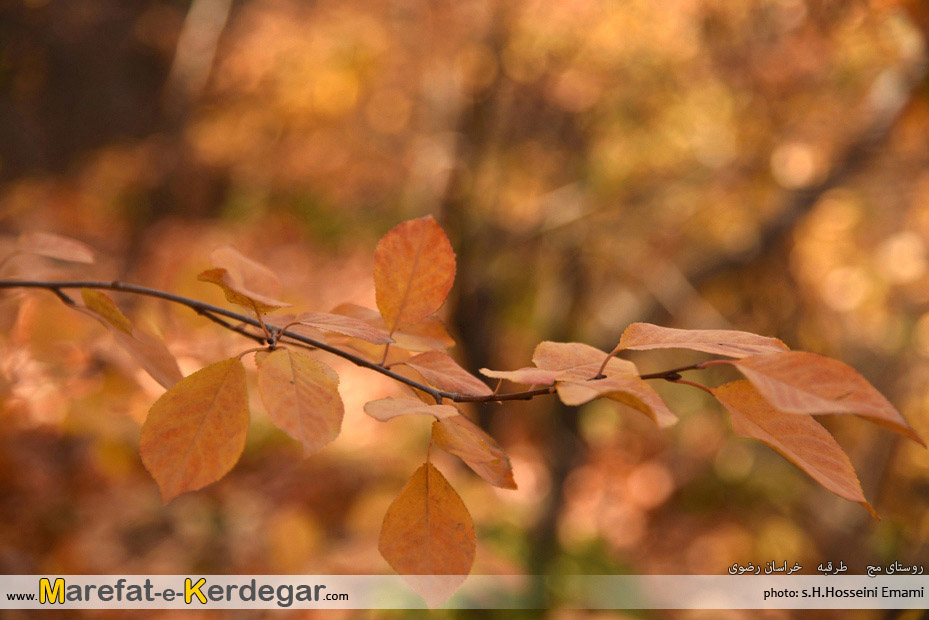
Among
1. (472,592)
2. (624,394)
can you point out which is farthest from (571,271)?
(624,394)

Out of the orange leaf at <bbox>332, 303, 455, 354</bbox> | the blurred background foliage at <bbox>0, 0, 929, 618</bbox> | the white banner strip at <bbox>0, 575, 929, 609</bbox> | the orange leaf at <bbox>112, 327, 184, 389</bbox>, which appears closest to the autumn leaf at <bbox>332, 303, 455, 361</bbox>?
the orange leaf at <bbox>332, 303, 455, 354</bbox>

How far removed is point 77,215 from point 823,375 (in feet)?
12.8

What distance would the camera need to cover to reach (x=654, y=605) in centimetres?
162

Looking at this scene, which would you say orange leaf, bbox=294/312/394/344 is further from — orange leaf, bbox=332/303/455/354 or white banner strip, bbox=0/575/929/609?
white banner strip, bbox=0/575/929/609

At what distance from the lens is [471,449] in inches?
11.4

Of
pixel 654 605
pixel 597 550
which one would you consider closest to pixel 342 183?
pixel 597 550

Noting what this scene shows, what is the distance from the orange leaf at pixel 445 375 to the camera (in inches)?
12.6

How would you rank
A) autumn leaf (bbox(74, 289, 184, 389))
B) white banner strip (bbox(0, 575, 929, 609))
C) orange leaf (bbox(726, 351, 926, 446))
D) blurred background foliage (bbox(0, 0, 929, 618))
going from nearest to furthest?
orange leaf (bbox(726, 351, 926, 446)) → autumn leaf (bbox(74, 289, 184, 389)) → white banner strip (bbox(0, 575, 929, 609)) → blurred background foliage (bbox(0, 0, 929, 618))

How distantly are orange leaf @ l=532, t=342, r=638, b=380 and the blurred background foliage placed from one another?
404 millimetres

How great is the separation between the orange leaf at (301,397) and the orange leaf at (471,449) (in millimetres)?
51

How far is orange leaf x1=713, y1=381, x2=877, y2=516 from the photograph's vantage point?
25 cm

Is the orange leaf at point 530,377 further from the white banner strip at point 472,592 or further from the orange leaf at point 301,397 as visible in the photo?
the white banner strip at point 472,592

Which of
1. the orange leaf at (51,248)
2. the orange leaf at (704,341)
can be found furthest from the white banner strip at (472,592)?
the orange leaf at (704,341)

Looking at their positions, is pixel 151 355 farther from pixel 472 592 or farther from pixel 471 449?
pixel 472 592
